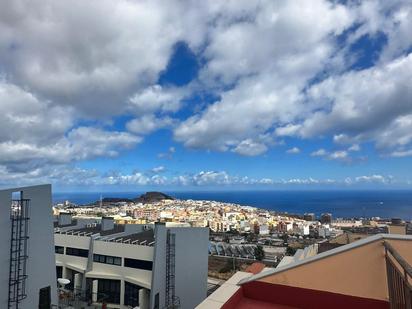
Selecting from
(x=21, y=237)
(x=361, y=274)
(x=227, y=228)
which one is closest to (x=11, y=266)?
(x=21, y=237)

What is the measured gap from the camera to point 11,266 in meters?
10.3

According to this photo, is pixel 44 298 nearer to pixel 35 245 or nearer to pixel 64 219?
pixel 35 245

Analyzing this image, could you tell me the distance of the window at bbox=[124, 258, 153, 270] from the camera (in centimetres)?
1700

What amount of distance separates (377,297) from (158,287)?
46.8 ft

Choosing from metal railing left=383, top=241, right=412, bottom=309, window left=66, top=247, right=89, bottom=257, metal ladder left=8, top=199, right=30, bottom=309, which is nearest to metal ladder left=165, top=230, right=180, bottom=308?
window left=66, top=247, right=89, bottom=257

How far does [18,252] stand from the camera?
10.5 m

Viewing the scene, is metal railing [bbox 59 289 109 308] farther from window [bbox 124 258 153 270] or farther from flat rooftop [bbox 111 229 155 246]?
flat rooftop [bbox 111 229 155 246]

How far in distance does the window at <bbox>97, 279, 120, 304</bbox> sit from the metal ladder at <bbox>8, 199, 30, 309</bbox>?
→ 7.55 metres

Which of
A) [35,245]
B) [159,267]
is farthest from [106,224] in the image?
[35,245]

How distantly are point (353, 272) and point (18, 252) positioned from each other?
33.4 feet

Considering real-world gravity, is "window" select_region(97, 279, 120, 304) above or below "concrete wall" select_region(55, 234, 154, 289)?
below

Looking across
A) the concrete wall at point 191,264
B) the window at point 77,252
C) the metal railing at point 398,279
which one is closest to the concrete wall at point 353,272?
the metal railing at point 398,279

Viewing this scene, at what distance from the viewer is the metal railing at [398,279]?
2.65 m

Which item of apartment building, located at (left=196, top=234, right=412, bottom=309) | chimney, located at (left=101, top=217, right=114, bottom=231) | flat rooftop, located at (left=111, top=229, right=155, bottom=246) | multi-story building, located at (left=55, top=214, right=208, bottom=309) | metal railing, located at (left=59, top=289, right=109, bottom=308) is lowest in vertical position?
metal railing, located at (left=59, top=289, right=109, bottom=308)
